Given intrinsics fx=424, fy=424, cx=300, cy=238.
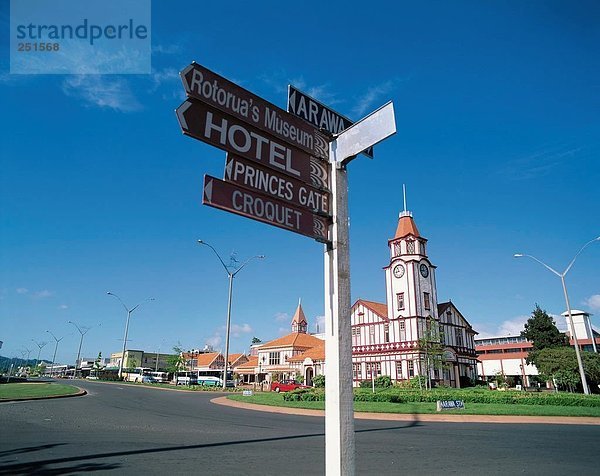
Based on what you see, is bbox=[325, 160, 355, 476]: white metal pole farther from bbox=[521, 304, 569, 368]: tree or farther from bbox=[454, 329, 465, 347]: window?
bbox=[521, 304, 569, 368]: tree

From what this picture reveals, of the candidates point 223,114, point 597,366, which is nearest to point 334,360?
point 223,114

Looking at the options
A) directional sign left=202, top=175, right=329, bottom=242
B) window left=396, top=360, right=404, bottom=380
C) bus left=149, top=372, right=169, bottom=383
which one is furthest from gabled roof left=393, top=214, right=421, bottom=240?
directional sign left=202, top=175, right=329, bottom=242

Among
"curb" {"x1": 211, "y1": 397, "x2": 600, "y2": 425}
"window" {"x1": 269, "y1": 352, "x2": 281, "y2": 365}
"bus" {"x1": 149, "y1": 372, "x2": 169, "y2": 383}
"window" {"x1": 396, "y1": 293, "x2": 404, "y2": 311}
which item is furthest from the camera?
"bus" {"x1": 149, "y1": 372, "x2": 169, "y2": 383}

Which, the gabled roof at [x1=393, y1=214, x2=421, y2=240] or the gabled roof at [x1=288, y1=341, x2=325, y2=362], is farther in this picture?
the gabled roof at [x1=288, y1=341, x2=325, y2=362]

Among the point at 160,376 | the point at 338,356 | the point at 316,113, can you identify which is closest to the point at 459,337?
the point at 160,376

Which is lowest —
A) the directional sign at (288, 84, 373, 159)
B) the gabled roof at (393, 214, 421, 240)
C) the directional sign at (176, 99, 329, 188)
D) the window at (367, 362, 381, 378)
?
the window at (367, 362, 381, 378)

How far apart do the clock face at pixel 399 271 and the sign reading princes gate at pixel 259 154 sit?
A: 48.1 m

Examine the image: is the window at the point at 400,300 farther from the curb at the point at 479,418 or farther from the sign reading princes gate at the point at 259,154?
the sign reading princes gate at the point at 259,154

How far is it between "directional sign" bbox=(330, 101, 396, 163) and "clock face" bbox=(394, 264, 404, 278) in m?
48.0

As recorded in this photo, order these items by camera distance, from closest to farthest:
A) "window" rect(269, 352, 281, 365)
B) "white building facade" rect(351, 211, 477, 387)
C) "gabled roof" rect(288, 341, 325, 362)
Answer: "white building facade" rect(351, 211, 477, 387), "gabled roof" rect(288, 341, 325, 362), "window" rect(269, 352, 281, 365)

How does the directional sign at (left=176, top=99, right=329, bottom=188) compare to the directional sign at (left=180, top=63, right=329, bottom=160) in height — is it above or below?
below

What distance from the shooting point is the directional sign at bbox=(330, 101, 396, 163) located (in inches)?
142

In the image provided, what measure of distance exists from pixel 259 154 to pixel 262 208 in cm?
48

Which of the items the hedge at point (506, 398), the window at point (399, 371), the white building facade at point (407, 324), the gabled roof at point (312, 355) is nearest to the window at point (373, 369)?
the white building facade at point (407, 324)
